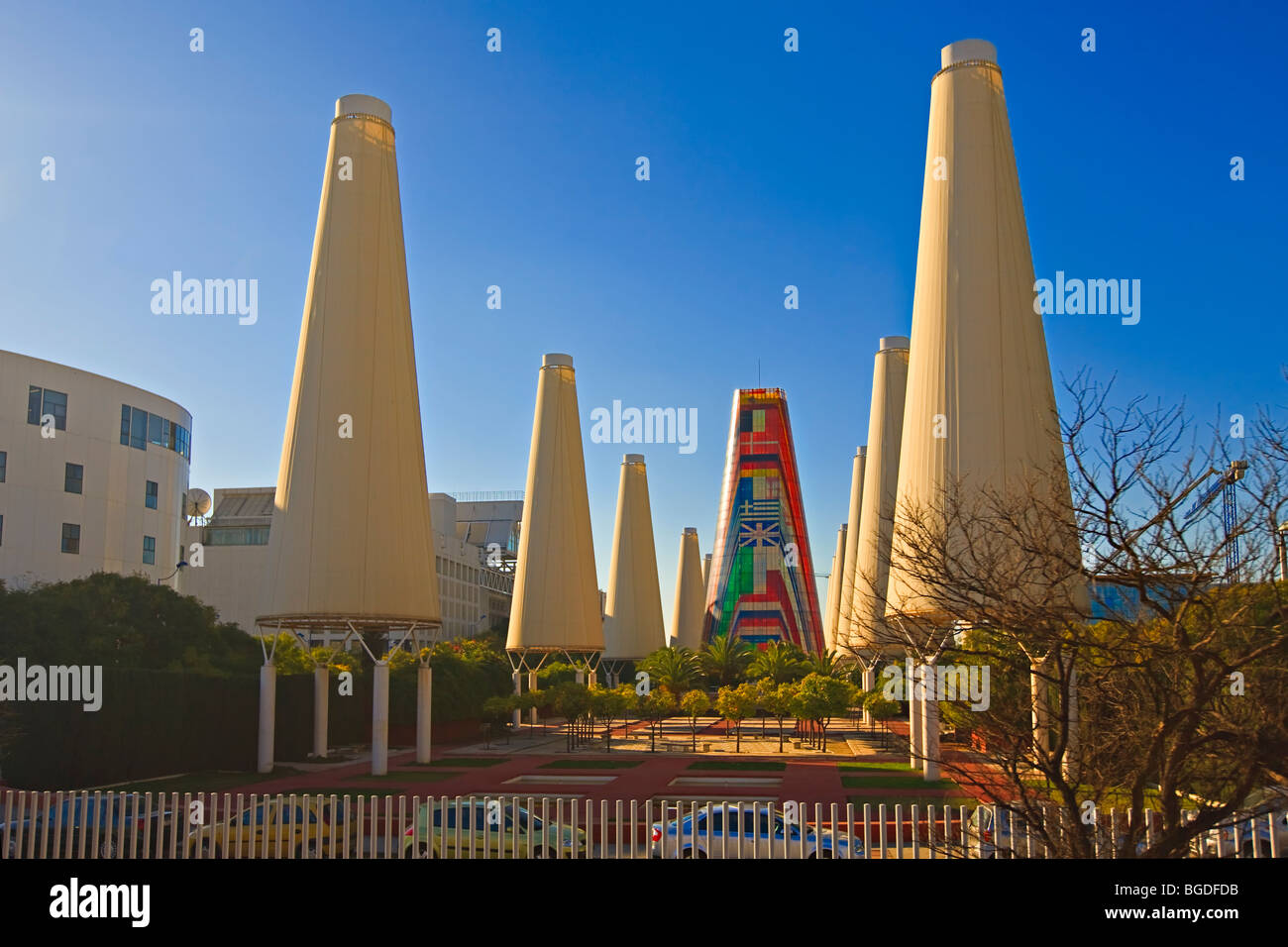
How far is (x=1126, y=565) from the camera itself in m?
9.84

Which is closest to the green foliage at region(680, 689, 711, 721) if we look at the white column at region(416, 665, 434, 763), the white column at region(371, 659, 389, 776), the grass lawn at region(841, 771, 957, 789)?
the white column at region(416, 665, 434, 763)

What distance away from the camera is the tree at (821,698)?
35.9 meters

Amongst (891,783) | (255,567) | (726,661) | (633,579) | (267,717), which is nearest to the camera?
(891,783)


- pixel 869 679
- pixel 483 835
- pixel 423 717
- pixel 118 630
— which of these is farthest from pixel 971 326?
pixel 869 679

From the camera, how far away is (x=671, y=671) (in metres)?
50.3

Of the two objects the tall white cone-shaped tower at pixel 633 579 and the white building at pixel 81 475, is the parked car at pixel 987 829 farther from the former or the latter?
the tall white cone-shaped tower at pixel 633 579

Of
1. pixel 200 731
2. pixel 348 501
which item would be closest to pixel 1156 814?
pixel 348 501

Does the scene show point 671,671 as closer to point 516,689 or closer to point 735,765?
point 516,689

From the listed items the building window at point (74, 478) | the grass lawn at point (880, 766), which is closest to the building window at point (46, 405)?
the building window at point (74, 478)

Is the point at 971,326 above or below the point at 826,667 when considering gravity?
above

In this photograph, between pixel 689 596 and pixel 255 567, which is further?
pixel 689 596

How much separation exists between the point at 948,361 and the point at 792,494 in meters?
64.0

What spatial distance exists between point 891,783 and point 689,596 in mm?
59561
